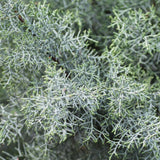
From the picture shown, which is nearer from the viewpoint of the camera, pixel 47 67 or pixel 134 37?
pixel 47 67

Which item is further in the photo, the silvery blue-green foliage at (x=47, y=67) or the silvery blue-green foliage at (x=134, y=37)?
the silvery blue-green foliage at (x=134, y=37)

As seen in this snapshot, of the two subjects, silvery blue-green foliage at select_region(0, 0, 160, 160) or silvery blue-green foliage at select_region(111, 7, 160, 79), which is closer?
silvery blue-green foliage at select_region(0, 0, 160, 160)

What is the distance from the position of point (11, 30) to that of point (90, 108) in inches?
11.8

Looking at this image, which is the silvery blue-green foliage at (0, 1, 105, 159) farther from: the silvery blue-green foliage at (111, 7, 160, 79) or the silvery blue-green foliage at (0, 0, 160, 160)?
the silvery blue-green foliage at (111, 7, 160, 79)

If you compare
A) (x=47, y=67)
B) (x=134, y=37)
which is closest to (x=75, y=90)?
(x=47, y=67)

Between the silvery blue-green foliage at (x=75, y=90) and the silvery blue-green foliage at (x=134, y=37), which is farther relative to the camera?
the silvery blue-green foliage at (x=134, y=37)

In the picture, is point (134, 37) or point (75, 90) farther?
point (134, 37)

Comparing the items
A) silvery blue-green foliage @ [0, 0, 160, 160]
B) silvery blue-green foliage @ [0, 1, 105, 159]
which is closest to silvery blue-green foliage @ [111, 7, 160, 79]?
silvery blue-green foliage @ [0, 0, 160, 160]

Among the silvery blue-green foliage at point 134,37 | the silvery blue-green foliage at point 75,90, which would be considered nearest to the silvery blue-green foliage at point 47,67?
the silvery blue-green foliage at point 75,90

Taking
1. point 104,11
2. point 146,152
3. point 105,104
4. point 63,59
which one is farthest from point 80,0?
point 146,152

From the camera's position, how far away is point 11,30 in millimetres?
676

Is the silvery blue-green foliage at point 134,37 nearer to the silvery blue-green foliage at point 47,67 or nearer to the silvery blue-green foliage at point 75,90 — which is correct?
the silvery blue-green foliage at point 75,90

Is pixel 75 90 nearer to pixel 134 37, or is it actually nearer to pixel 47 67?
pixel 47 67

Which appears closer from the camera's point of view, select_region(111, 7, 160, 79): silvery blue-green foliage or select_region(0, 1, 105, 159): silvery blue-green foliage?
select_region(0, 1, 105, 159): silvery blue-green foliage
